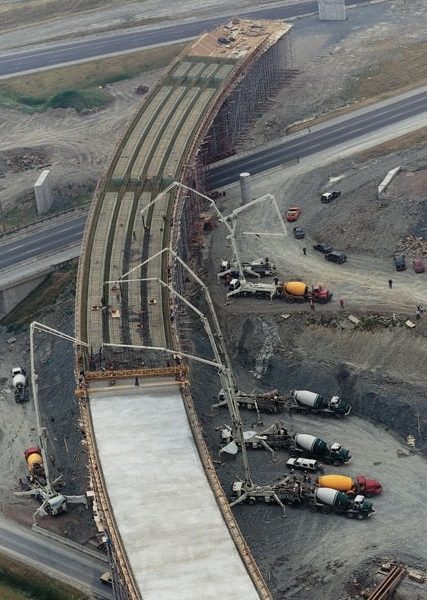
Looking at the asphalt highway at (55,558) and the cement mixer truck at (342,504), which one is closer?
the asphalt highway at (55,558)

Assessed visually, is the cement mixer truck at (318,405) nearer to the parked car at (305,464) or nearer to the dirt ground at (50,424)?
the parked car at (305,464)

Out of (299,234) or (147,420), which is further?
(299,234)

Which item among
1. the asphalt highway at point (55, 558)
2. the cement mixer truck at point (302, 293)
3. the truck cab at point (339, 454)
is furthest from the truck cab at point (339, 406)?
the asphalt highway at point (55, 558)

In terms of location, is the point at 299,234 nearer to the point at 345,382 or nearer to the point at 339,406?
the point at 345,382

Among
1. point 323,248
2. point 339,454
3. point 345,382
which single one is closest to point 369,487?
point 339,454

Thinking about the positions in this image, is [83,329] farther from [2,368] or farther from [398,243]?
[398,243]

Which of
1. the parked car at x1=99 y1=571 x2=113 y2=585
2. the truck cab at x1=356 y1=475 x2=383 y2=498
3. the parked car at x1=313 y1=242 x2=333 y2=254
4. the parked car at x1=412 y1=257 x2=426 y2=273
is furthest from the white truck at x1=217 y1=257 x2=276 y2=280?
the parked car at x1=99 y1=571 x2=113 y2=585
